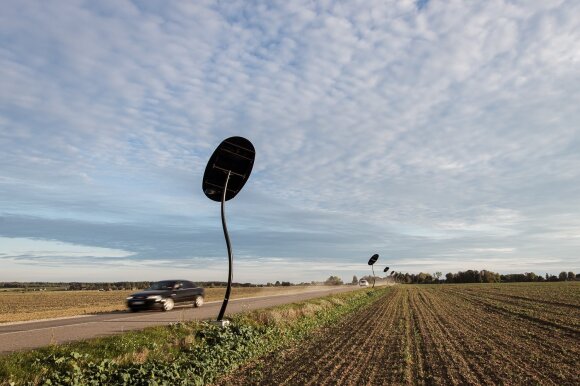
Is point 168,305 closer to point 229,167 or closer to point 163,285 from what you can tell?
point 163,285

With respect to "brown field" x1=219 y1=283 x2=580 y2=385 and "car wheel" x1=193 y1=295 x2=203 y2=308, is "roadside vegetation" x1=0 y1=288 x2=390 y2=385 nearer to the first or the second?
"brown field" x1=219 y1=283 x2=580 y2=385

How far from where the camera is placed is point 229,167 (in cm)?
1320

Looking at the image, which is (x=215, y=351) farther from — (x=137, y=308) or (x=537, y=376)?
(x=137, y=308)

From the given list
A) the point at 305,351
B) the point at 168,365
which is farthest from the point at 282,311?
the point at 168,365

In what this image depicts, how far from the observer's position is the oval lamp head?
1280 centimetres

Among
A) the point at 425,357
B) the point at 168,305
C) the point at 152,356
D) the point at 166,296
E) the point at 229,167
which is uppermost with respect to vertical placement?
the point at 229,167

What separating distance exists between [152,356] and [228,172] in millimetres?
5982

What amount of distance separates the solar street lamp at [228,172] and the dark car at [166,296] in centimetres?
997

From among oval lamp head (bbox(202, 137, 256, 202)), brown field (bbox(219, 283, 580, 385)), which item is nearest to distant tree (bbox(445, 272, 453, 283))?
brown field (bbox(219, 283, 580, 385))

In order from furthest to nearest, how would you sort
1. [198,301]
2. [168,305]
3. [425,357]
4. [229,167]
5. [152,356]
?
1. [198,301]
2. [168,305]
3. [229,167]
4. [425,357]
5. [152,356]

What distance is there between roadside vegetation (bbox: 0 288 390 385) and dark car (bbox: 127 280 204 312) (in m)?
8.58

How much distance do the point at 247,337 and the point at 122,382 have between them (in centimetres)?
501

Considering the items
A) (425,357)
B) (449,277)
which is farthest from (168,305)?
(449,277)

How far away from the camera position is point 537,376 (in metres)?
9.69
